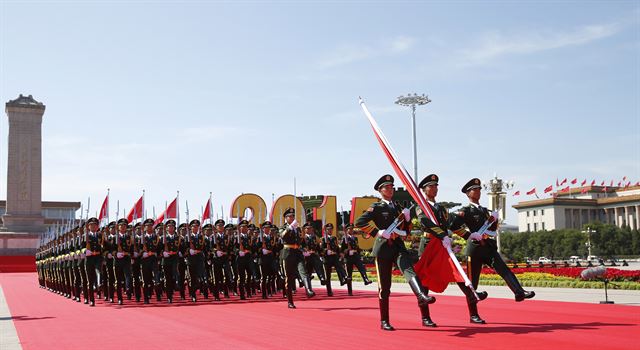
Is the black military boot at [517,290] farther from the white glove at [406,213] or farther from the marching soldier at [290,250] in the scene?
the marching soldier at [290,250]

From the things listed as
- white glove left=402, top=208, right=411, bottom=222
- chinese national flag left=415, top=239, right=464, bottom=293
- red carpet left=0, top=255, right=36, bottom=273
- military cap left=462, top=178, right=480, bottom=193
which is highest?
military cap left=462, top=178, right=480, bottom=193

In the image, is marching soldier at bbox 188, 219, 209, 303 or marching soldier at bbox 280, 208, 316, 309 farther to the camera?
marching soldier at bbox 188, 219, 209, 303

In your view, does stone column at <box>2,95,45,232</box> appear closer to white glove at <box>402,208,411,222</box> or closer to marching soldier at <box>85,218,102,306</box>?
marching soldier at <box>85,218,102,306</box>

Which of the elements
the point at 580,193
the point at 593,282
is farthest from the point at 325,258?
the point at 580,193

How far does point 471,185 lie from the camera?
938 centimetres

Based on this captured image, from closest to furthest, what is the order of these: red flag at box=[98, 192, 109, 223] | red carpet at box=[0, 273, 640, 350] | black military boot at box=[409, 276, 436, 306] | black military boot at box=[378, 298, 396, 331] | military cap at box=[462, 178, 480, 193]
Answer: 1. red carpet at box=[0, 273, 640, 350]
2. black military boot at box=[409, 276, 436, 306]
3. black military boot at box=[378, 298, 396, 331]
4. military cap at box=[462, 178, 480, 193]
5. red flag at box=[98, 192, 109, 223]

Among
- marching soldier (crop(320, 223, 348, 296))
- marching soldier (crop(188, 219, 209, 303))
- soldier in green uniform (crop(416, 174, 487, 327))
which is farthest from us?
marching soldier (crop(320, 223, 348, 296))

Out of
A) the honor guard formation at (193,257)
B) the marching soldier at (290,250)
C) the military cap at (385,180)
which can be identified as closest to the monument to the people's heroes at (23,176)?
the honor guard formation at (193,257)

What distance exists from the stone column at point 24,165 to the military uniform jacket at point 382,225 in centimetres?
5718

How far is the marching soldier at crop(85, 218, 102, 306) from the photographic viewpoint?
14.8m

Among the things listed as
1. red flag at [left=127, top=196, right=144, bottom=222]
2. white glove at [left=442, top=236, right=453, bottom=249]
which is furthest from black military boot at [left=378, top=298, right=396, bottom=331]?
red flag at [left=127, top=196, right=144, bottom=222]

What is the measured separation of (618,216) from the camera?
10825 cm

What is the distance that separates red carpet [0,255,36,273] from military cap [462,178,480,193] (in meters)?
46.6

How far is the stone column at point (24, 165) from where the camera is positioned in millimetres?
59469
